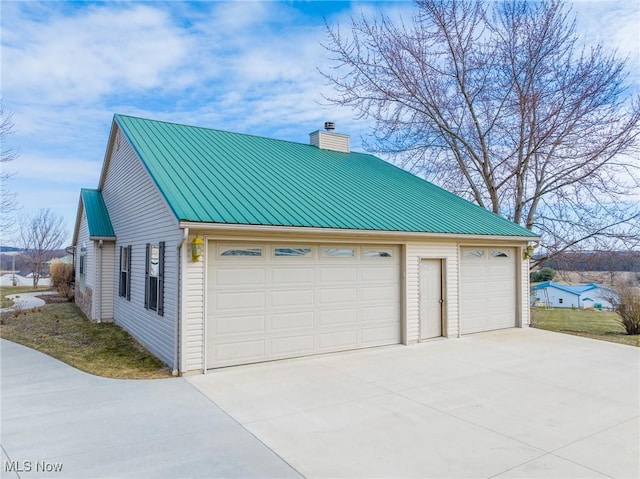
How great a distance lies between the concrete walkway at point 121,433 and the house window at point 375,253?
4.59 meters

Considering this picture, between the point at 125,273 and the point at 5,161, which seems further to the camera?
the point at 5,161

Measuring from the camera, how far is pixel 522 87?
16391 mm

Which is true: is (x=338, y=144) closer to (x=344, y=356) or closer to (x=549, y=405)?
(x=344, y=356)

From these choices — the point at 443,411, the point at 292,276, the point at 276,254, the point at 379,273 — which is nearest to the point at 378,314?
the point at 379,273

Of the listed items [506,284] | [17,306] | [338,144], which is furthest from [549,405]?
[17,306]

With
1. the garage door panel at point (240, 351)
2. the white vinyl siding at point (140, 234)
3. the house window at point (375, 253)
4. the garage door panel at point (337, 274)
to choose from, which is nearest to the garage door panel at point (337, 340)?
the garage door panel at point (337, 274)

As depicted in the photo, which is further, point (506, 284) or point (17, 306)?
point (17, 306)

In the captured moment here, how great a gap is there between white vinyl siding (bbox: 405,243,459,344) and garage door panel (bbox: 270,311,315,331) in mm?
2560

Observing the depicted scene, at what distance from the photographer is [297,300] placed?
8.60 metres

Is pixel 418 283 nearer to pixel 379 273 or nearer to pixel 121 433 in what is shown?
pixel 379 273

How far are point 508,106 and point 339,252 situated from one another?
1169cm

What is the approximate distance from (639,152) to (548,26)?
5.55 meters

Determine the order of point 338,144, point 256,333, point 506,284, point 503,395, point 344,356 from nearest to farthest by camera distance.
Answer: point 503,395 < point 256,333 < point 344,356 < point 506,284 < point 338,144

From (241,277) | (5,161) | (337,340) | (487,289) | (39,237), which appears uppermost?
(5,161)
